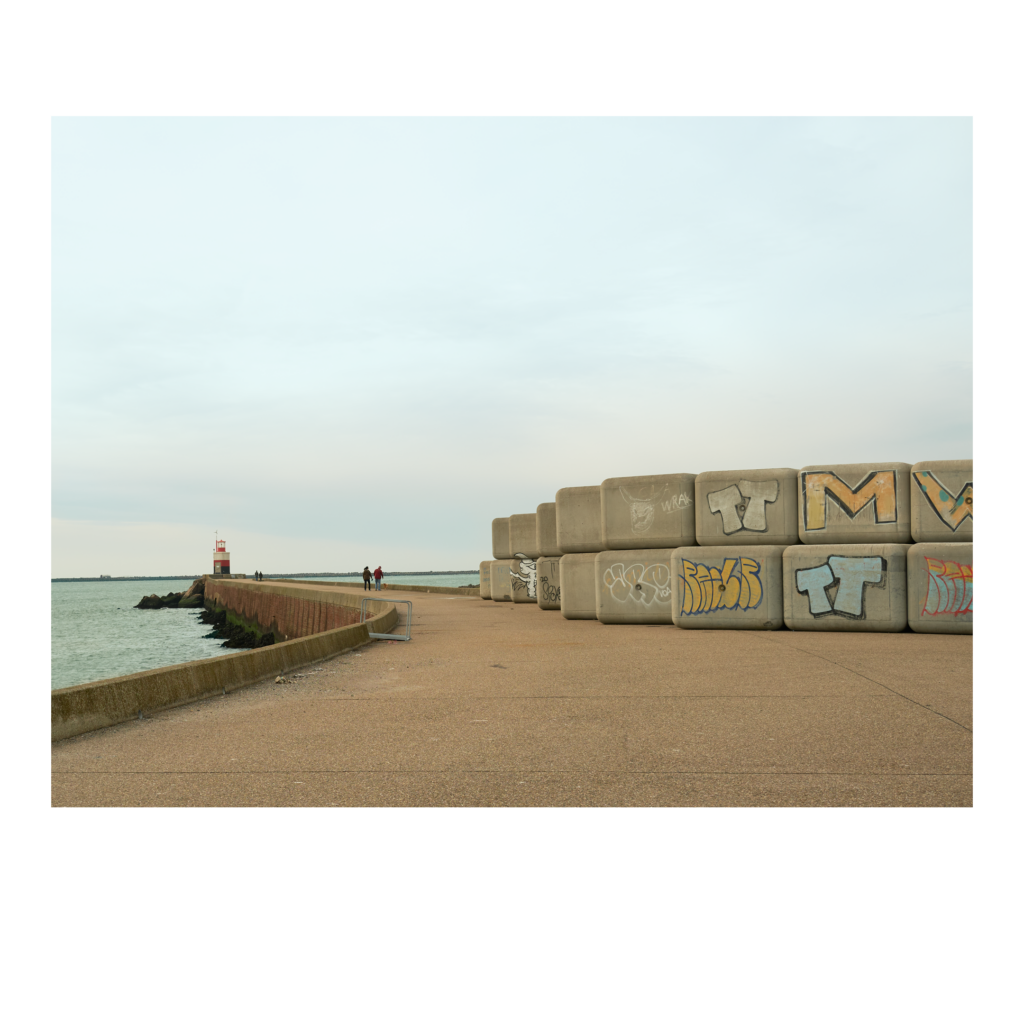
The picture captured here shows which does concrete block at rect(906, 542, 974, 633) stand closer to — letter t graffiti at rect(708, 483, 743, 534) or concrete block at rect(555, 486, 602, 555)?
letter t graffiti at rect(708, 483, 743, 534)

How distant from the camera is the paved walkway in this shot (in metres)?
4.89

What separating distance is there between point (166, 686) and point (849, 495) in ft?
38.2

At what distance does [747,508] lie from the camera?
15133 mm

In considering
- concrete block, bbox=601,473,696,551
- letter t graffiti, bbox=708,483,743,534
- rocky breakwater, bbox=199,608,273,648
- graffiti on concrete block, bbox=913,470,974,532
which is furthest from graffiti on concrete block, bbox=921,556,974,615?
rocky breakwater, bbox=199,608,273,648

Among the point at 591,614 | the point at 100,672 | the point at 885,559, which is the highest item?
the point at 885,559

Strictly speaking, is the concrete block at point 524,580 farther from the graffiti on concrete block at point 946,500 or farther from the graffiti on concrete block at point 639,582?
the graffiti on concrete block at point 946,500

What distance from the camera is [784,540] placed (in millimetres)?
14961

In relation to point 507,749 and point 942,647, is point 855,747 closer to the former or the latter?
point 507,749

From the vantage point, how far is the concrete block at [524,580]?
28.0 metres

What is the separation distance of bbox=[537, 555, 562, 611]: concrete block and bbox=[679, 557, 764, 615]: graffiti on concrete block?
26.1 ft

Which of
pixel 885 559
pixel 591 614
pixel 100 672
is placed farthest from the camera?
pixel 100 672

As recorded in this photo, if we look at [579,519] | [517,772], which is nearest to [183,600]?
[579,519]

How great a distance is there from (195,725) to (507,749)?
2861 mm

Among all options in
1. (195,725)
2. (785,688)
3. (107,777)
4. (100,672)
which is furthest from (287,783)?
(100,672)
